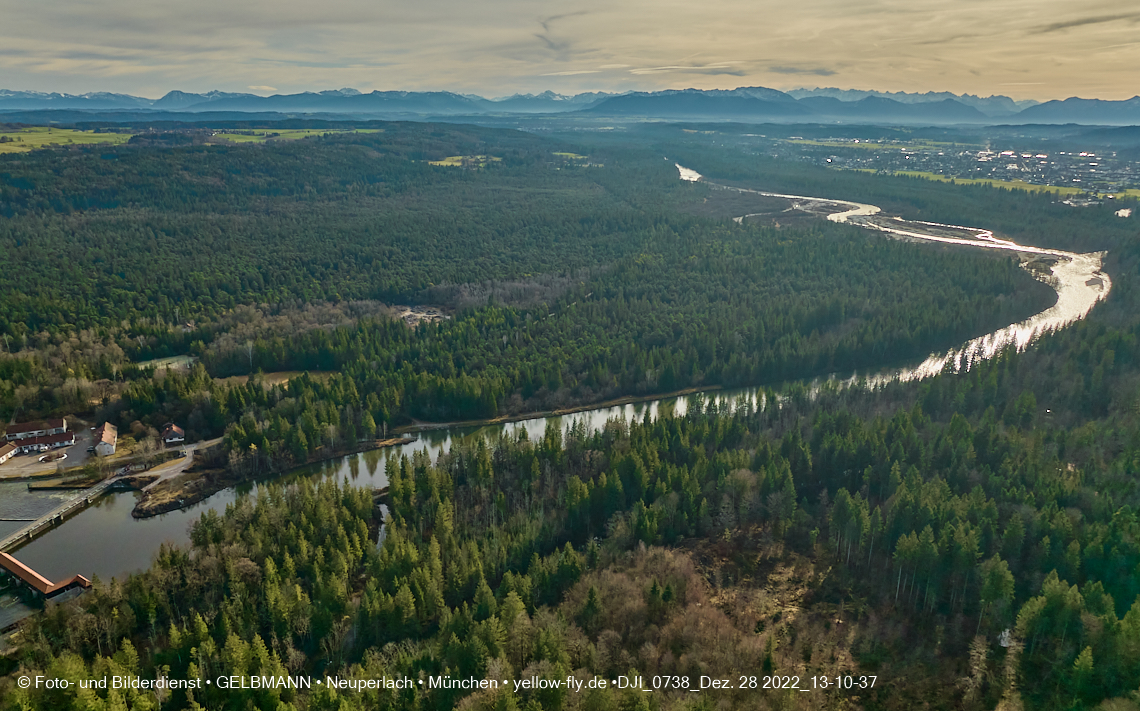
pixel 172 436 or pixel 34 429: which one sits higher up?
pixel 34 429

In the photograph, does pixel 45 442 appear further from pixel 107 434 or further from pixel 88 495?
pixel 88 495

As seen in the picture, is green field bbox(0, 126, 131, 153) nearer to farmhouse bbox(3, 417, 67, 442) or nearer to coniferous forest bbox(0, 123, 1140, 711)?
coniferous forest bbox(0, 123, 1140, 711)

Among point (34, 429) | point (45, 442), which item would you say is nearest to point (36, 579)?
point (45, 442)

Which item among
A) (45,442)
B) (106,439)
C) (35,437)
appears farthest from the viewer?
(35,437)

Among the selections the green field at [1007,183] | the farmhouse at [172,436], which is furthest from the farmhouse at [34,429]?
the green field at [1007,183]

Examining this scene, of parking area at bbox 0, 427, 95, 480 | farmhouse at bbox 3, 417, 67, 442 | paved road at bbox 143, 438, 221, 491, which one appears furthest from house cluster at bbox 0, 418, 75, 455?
paved road at bbox 143, 438, 221, 491

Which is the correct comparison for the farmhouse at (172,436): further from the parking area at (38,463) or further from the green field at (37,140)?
the green field at (37,140)

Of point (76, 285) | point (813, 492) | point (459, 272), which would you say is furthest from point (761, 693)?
point (76, 285)
